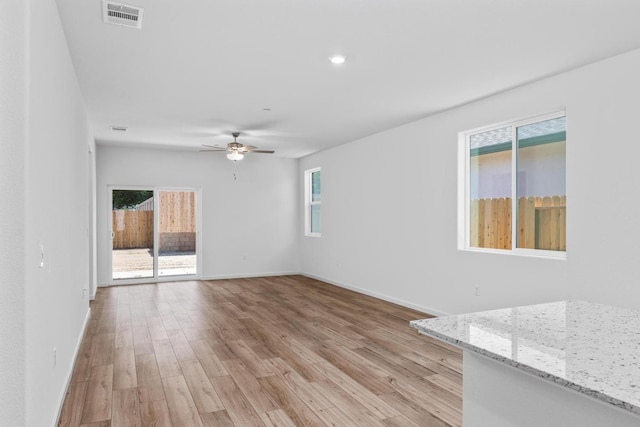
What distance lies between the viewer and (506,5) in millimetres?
2607

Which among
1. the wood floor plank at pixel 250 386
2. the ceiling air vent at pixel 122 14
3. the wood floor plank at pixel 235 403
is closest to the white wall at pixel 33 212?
the ceiling air vent at pixel 122 14

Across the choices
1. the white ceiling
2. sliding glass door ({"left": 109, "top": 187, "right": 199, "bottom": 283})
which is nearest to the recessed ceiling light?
the white ceiling

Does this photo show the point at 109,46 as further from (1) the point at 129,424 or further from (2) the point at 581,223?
(2) the point at 581,223

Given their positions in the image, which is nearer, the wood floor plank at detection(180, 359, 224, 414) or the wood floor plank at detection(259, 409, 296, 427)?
the wood floor plank at detection(259, 409, 296, 427)

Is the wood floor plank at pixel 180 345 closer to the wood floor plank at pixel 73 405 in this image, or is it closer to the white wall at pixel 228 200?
the wood floor plank at pixel 73 405

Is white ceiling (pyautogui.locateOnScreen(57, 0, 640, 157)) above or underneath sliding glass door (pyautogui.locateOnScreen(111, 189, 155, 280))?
above

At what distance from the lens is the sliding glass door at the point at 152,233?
7.99m

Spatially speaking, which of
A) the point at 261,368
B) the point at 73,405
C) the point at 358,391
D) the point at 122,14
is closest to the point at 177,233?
the point at 261,368

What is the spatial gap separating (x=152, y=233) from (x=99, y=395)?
545cm

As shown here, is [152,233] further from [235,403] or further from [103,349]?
[235,403]

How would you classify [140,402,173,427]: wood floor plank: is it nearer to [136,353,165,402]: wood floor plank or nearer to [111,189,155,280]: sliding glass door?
[136,353,165,402]: wood floor plank

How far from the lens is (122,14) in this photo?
2.72 m

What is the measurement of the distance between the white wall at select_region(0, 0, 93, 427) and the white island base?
165cm

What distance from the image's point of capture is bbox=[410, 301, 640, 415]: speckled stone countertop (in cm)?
103
